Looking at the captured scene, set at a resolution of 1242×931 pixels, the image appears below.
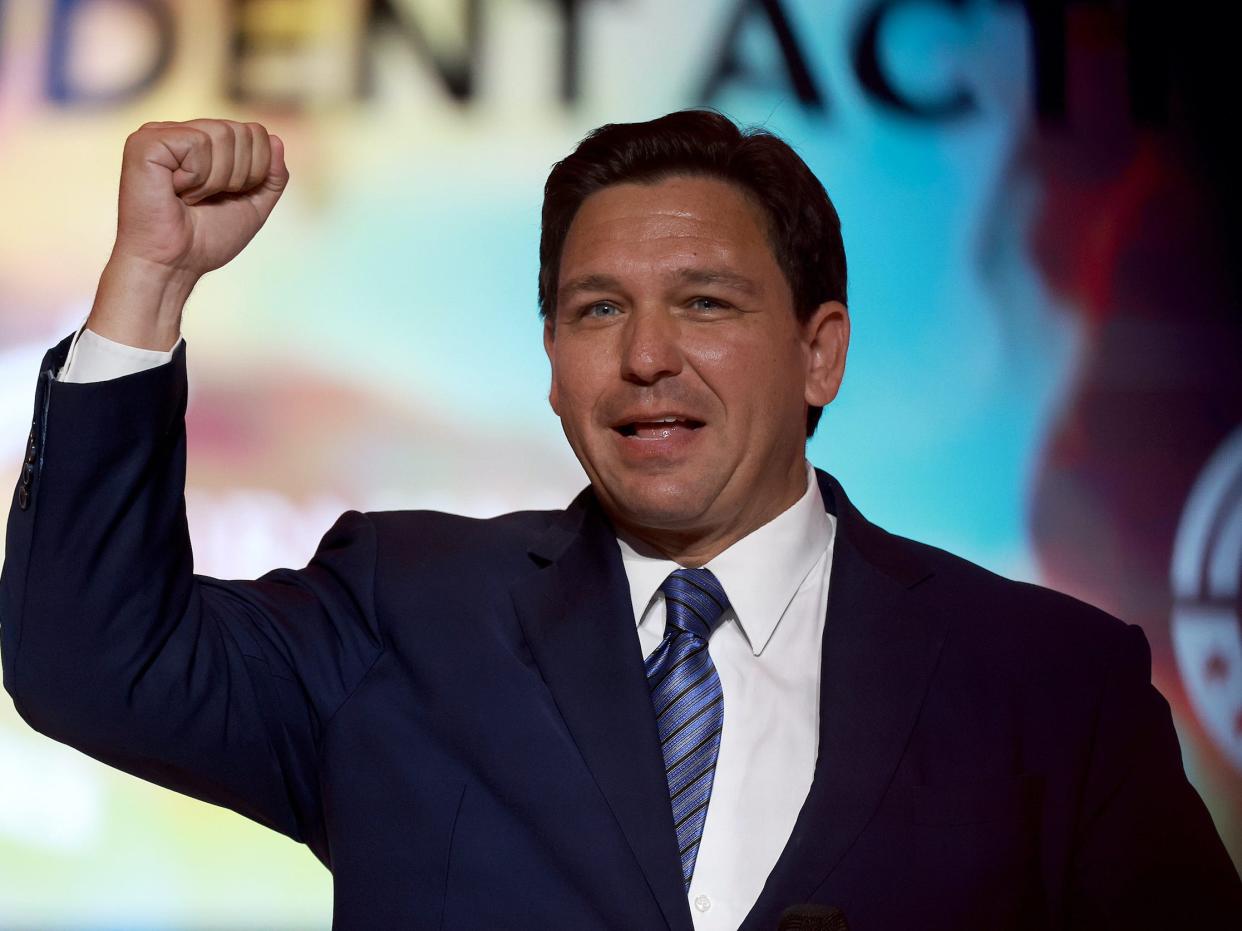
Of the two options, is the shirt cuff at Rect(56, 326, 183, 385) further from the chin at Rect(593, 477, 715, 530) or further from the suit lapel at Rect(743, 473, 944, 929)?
the suit lapel at Rect(743, 473, 944, 929)

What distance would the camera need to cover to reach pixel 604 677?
5.72 feet

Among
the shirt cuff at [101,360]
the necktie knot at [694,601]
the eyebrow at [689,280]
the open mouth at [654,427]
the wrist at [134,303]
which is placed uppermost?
the eyebrow at [689,280]

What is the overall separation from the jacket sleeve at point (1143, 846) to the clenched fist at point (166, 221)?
1.13 metres

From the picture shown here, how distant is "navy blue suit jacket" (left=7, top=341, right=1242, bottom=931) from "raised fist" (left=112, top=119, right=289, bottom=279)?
0.11 meters

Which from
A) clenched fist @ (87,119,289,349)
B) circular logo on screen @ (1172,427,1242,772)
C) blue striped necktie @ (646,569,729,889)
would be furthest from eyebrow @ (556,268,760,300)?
circular logo on screen @ (1172,427,1242,772)

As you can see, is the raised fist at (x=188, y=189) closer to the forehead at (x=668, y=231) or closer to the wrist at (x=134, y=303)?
the wrist at (x=134, y=303)

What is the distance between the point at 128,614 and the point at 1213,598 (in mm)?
2273

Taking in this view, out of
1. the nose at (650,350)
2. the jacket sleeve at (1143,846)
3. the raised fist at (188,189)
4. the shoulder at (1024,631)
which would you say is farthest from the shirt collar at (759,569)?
the raised fist at (188,189)

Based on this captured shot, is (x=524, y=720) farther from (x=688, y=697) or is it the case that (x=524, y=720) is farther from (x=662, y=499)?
(x=662, y=499)

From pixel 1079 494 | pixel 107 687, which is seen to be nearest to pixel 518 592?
pixel 107 687

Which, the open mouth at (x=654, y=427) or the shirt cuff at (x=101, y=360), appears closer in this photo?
the shirt cuff at (x=101, y=360)

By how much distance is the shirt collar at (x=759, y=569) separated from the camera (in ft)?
6.07

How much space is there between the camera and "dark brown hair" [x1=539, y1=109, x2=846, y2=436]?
6.56 feet

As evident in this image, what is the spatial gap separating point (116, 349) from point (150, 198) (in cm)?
16
